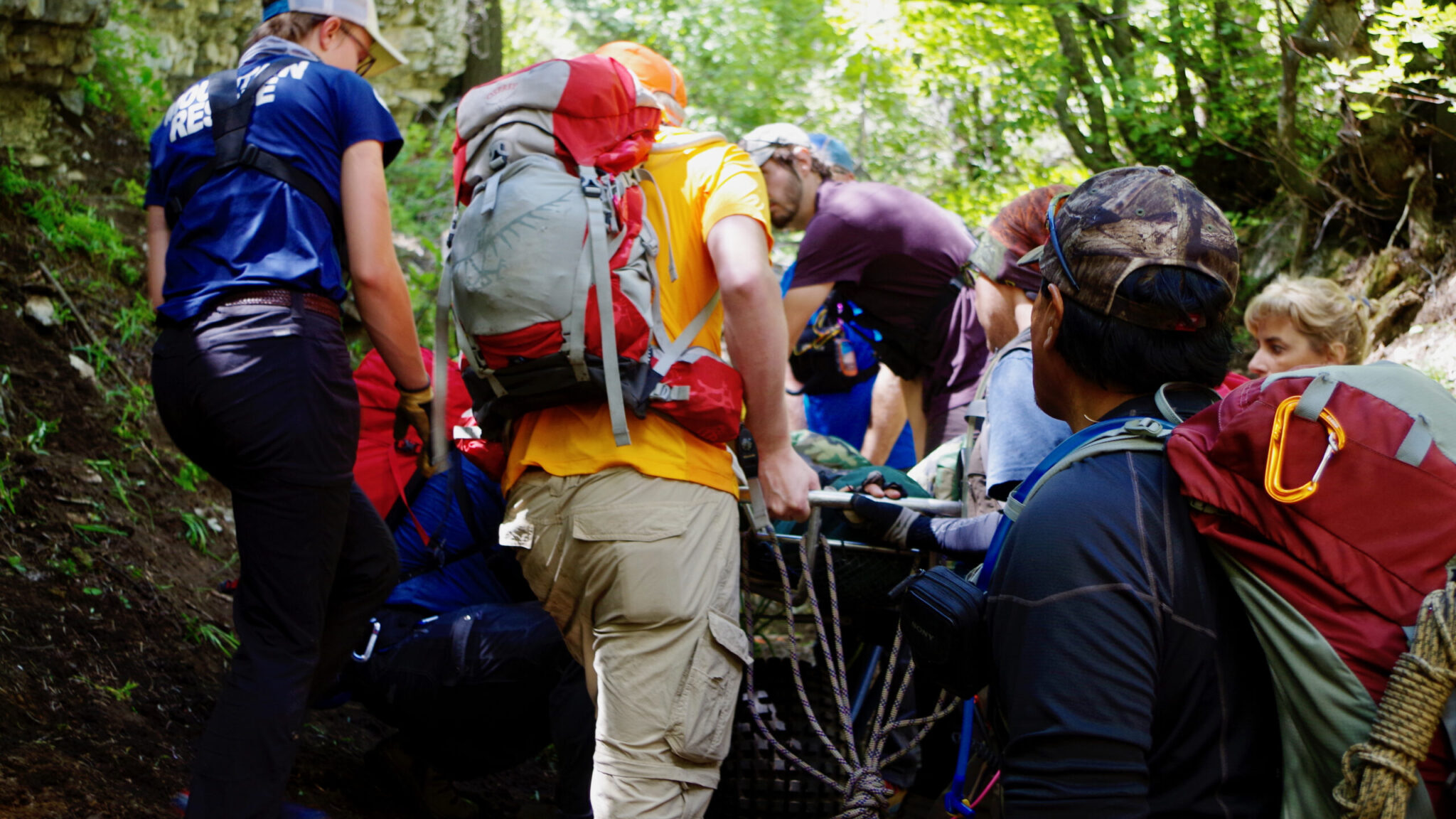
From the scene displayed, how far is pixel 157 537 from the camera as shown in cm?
436

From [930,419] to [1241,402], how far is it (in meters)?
2.98

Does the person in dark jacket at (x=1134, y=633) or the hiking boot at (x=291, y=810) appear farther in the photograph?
the hiking boot at (x=291, y=810)

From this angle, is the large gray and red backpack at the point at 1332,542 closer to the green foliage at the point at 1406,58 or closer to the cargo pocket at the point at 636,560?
the cargo pocket at the point at 636,560

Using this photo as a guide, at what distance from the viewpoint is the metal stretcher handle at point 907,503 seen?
109 inches

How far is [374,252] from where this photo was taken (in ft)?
8.55

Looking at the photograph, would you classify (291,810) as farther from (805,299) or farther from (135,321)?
(135,321)

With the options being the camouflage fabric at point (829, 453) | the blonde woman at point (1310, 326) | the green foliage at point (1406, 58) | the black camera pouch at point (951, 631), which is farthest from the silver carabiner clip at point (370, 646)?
the green foliage at point (1406, 58)

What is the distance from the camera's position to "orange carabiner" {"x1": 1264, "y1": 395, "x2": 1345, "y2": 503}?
1.26 meters

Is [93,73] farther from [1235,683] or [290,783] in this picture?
[1235,683]

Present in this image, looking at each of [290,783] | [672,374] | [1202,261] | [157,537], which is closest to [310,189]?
[672,374]

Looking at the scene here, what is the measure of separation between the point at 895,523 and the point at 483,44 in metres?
8.39

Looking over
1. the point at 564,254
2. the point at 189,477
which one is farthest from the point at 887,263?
the point at 189,477

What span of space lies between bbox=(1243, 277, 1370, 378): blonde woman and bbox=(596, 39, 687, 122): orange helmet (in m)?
1.99

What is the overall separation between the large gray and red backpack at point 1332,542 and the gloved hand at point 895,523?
133cm
